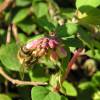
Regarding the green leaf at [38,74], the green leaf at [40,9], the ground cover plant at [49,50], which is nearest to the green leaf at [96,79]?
the ground cover plant at [49,50]

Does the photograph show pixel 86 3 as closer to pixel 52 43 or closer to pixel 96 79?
pixel 52 43

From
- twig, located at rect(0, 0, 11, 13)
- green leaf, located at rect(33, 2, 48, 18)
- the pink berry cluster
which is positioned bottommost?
green leaf, located at rect(33, 2, 48, 18)

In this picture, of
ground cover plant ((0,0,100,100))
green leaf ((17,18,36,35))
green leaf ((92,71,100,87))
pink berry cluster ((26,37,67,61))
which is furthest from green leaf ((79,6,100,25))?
green leaf ((17,18,36,35))

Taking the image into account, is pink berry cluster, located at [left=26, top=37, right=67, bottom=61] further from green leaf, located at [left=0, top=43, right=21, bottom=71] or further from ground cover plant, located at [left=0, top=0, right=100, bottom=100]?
green leaf, located at [left=0, top=43, right=21, bottom=71]

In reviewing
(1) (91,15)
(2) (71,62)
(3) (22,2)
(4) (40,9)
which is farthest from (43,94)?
(3) (22,2)

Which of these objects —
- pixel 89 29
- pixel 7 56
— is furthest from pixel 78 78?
pixel 7 56

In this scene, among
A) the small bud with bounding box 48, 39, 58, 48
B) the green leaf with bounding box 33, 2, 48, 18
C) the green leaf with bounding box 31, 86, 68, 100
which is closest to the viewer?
the small bud with bounding box 48, 39, 58, 48
